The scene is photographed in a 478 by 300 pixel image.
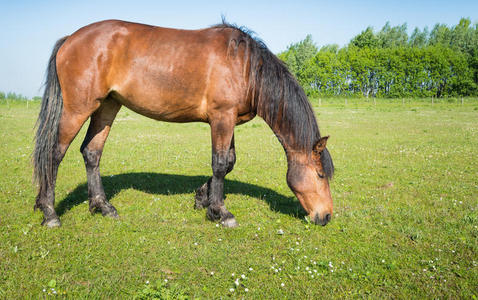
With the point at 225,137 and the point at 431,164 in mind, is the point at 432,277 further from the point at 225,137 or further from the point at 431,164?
the point at 431,164

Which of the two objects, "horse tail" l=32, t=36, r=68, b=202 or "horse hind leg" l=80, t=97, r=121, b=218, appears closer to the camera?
"horse tail" l=32, t=36, r=68, b=202

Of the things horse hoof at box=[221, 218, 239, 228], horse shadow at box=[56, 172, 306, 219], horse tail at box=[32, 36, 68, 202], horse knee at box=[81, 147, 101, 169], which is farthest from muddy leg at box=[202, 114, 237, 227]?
horse tail at box=[32, 36, 68, 202]

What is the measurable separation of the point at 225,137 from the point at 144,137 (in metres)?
10.7

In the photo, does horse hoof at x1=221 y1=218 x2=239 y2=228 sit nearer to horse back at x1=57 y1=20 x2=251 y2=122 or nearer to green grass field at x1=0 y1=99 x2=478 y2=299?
green grass field at x1=0 y1=99 x2=478 y2=299

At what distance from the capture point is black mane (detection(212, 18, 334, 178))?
4934 mm

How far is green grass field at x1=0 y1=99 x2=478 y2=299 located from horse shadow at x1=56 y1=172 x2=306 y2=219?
0.04m

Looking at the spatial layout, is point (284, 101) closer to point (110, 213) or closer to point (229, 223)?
point (229, 223)

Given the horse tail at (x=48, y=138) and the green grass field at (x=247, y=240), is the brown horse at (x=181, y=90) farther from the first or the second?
the green grass field at (x=247, y=240)

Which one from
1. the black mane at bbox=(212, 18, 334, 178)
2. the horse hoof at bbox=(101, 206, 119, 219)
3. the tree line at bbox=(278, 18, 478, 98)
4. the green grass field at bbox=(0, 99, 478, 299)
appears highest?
the tree line at bbox=(278, 18, 478, 98)

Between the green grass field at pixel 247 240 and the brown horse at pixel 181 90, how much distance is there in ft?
1.78

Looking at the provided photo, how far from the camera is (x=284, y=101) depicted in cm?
496

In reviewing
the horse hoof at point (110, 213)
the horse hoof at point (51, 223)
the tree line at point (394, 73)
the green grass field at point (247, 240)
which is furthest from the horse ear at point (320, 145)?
the tree line at point (394, 73)

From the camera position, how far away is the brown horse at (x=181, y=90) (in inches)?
189

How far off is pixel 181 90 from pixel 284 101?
1636 mm
